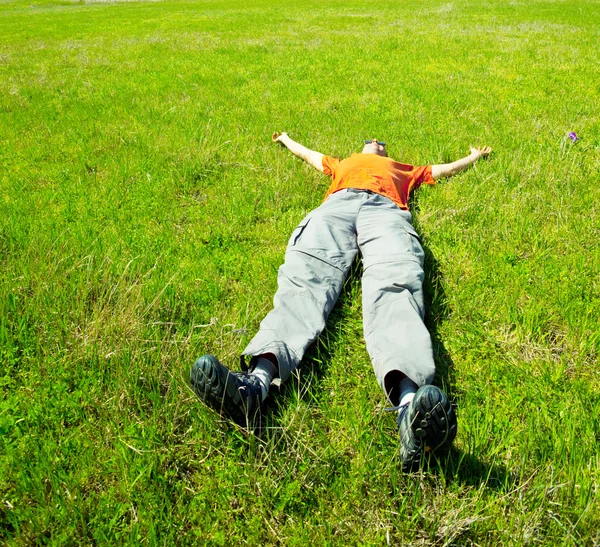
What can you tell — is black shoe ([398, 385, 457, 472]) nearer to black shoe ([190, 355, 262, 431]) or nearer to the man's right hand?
black shoe ([190, 355, 262, 431])

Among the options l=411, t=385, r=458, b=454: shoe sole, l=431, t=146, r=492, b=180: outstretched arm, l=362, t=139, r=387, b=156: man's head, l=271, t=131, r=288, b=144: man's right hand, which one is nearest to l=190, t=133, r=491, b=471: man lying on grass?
l=411, t=385, r=458, b=454: shoe sole

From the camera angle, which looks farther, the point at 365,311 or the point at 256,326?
the point at 256,326

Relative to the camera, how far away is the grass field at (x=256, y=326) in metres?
2.21

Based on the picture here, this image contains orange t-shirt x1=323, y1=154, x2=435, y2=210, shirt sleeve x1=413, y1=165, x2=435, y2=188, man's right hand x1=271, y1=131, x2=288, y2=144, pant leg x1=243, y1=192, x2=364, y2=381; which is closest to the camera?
pant leg x1=243, y1=192, x2=364, y2=381

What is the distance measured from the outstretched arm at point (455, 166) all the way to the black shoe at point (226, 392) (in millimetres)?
3799

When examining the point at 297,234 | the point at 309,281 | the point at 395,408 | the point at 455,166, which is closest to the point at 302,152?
the point at 455,166

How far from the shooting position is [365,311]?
129 inches

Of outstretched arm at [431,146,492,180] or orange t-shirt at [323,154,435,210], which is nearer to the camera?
orange t-shirt at [323,154,435,210]

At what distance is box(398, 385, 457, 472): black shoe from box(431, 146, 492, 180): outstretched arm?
3703mm

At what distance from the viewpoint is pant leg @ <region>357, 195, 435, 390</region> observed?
2750 mm

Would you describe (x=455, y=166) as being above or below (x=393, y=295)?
above

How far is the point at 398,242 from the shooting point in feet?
12.3

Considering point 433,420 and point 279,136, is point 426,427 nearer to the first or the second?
point 433,420

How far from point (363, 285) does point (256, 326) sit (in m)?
0.83
